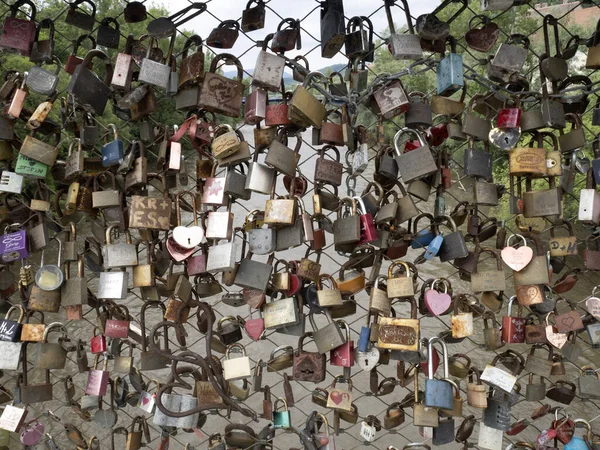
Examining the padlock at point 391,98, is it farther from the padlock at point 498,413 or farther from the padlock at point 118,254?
the padlock at point 498,413

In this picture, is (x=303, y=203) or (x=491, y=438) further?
(x=491, y=438)

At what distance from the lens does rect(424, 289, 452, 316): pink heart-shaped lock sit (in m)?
1.92

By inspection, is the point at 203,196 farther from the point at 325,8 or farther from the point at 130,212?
the point at 325,8

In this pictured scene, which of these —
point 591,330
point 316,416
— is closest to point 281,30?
point 316,416

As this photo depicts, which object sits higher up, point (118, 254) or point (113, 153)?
point (113, 153)

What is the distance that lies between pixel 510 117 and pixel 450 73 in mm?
315

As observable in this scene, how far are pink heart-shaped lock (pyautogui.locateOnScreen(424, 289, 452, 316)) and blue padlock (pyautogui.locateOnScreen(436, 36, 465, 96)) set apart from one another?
71 cm

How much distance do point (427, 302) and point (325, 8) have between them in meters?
1.10

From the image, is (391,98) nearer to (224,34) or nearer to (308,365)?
(224,34)

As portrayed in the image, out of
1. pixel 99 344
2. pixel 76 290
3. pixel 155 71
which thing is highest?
pixel 155 71

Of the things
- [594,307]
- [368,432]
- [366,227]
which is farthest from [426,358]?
[594,307]

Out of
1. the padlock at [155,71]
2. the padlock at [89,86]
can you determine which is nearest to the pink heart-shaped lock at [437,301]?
the padlock at [155,71]

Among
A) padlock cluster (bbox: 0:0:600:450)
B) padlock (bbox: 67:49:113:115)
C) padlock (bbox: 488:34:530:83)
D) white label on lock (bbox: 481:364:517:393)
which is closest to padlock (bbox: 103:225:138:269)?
padlock cluster (bbox: 0:0:600:450)

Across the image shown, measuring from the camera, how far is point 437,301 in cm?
192
